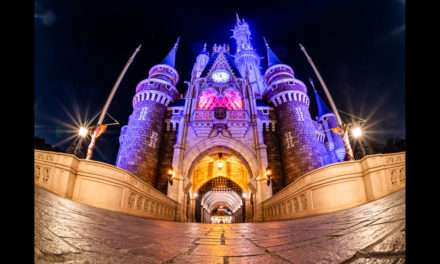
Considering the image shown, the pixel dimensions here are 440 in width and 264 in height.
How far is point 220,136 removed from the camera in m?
Answer: 22.8

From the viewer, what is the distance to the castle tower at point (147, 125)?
20.3 m

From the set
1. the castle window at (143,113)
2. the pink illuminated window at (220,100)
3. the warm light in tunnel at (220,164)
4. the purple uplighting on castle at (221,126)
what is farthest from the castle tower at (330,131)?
the castle window at (143,113)

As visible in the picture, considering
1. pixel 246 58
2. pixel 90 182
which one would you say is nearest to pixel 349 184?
pixel 90 182

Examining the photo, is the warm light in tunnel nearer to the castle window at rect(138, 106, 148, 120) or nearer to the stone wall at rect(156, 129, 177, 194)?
the stone wall at rect(156, 129, 177, 194)

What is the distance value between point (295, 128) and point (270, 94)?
6459 mm

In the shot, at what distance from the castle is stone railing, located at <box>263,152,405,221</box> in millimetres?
9882

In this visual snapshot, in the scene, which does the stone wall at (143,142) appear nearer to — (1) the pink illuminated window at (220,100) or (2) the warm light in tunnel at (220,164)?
(1) the pink illuminated window at (220,100)

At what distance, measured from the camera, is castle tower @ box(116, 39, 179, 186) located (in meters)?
20.3

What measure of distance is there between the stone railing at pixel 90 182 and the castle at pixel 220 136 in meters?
8.84

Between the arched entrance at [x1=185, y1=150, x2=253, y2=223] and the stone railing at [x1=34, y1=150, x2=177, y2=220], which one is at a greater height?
A: the arched entrance at [x1=185, y1=150, x2=253, y2=223]

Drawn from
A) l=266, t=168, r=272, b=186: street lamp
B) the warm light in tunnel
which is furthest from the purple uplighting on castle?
the warm light in tunnel

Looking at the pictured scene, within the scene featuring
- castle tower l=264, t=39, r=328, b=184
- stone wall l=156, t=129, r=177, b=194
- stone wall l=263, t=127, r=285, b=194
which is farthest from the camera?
stone wall l=263, t=127, r=285, b=194

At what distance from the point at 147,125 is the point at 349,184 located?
19.0 meters
